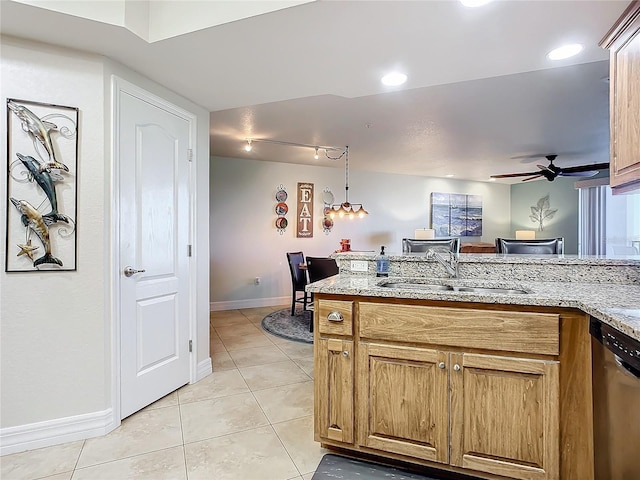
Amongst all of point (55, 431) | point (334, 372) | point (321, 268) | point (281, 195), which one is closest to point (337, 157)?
point (281, 195)

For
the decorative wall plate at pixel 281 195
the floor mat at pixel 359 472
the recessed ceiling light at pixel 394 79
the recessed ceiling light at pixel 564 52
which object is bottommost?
the floor mat at pixel 359 472

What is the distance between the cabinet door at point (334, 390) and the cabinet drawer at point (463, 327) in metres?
0.17

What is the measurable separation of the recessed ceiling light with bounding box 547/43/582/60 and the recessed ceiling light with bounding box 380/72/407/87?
0.82 metres

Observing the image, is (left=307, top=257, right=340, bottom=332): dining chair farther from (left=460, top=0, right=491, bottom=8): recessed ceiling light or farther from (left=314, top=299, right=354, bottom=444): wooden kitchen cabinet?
(left=460, top=0, right=491, bottom=8): recessed ceiling light

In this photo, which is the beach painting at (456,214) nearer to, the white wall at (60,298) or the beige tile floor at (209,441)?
the beige tile floor at (209,441)

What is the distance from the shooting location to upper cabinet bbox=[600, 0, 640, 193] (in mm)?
1550

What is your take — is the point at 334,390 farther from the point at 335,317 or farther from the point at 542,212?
the point at 542,212

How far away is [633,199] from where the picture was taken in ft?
17.9

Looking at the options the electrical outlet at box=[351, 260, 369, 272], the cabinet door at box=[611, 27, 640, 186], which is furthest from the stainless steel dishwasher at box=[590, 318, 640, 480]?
the electrical outlet at box=[351, 260, 369, 272]

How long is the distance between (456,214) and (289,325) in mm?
4845

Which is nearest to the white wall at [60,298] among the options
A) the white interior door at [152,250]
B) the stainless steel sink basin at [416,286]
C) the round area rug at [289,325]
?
the white interior door at [152,250]

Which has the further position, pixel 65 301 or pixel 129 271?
pixel 129 271

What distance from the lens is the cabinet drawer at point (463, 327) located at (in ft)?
4.75

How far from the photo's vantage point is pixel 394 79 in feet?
7.56
